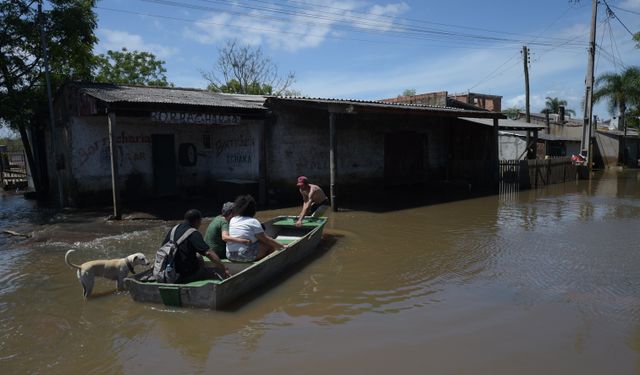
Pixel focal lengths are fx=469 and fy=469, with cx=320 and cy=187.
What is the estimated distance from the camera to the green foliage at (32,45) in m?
14.4

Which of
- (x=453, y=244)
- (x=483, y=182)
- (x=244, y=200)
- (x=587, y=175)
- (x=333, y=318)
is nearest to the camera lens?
(x=333, y=318)

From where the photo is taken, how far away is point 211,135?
16.3 m

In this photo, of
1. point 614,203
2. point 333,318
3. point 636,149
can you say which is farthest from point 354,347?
point 636,149

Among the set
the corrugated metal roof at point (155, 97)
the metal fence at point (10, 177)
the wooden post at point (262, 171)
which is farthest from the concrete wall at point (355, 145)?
the metal fence at point (10, 177)

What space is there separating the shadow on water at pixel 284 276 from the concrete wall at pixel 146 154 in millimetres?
5509

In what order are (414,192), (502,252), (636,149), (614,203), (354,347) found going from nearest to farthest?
1. (354,347)
2. (502,252)
3. (614,203)
4. (414,192)
5. (636,149)

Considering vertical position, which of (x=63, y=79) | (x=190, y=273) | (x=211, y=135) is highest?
(x=63, y=79)

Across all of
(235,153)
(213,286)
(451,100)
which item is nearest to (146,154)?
(235,153)

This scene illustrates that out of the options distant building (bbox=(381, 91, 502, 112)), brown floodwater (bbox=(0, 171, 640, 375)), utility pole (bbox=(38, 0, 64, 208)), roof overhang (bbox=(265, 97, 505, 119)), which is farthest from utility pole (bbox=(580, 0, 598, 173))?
utility pole (bbox=(38, 0, 64, 208))

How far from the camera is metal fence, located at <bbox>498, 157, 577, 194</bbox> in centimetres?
1908

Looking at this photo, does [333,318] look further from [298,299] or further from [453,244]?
[453,244]

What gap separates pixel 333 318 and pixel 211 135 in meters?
11.9

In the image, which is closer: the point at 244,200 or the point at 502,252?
the point at 244,200

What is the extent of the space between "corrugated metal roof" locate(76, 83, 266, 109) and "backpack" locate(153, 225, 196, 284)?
684 centimetres
